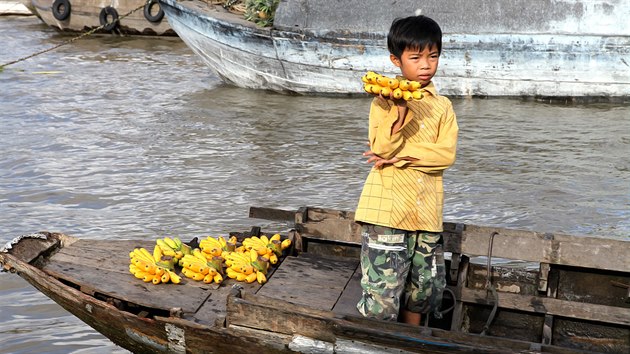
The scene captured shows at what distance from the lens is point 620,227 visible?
6367 millimetres

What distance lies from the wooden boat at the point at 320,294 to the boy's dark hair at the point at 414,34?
1.04 metres

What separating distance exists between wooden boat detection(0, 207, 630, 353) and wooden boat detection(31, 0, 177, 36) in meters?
9.98

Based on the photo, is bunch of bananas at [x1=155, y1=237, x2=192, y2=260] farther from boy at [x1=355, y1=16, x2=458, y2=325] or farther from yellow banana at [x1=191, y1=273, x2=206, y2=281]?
boy at [x1=355, y1=16, x2=458, y2=325]

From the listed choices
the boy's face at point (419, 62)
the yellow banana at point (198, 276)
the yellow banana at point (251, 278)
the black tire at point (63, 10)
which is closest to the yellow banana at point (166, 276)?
the yellow banana at point (198, 276)

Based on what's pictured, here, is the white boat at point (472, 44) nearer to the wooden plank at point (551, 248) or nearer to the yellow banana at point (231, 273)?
the wooden plank at point (551, 248)

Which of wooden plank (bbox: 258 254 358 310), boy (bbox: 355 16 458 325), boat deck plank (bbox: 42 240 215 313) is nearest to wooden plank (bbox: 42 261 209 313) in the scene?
boat deck plank (bbox: 42 240 215 313)

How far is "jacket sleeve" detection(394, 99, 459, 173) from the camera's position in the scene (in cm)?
357

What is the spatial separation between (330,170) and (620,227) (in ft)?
7.86

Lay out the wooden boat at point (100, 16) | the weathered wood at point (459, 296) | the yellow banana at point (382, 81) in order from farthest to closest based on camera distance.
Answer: the wooden boat at point (100, 16)
the weathered wood at point (459, 296)
the yellow banana at point (382, 81)

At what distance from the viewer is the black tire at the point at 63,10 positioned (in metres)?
14.5

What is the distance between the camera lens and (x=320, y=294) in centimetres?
422

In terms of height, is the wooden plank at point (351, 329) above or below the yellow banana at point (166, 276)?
above

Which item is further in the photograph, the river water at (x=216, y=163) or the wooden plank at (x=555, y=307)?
the river water at (x=216, y=163)

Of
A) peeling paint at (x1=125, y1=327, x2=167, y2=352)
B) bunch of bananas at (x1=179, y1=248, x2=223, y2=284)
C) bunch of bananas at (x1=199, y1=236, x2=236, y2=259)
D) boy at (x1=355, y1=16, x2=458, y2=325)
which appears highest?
boy at (x1=355, y1=16, x2=458, y2=325)
